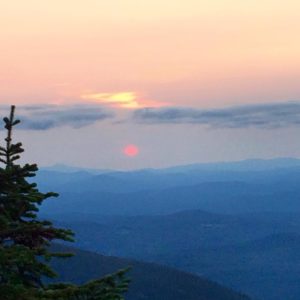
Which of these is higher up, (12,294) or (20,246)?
(20,246)

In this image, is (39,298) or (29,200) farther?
(29,200)

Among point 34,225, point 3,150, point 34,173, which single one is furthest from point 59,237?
point 3,150

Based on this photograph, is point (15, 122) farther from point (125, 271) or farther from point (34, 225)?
point (125, 271)

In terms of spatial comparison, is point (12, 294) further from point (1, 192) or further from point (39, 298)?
point (1, 192)

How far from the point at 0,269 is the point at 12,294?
0.73 meters

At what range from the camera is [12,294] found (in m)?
12.1

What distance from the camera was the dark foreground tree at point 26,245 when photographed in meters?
12.1

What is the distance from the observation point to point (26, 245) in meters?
13.0

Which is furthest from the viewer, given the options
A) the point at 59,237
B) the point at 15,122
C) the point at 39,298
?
the point at 15,122

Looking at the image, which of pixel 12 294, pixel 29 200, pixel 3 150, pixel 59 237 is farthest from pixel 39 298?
pixel 3 150

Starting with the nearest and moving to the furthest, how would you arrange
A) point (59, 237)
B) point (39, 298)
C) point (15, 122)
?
point (39, 298) → point (59, 237) → point (15, 122)

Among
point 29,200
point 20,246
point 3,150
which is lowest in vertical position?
point 20,246

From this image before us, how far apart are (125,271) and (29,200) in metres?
2.88

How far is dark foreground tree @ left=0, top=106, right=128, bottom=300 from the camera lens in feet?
39.6
